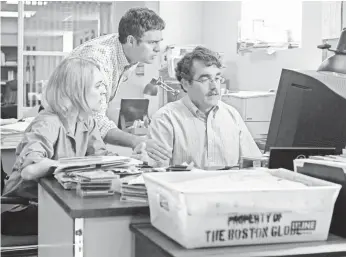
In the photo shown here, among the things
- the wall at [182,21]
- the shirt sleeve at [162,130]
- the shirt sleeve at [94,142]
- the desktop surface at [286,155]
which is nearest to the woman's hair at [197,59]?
the shirt sleeve at [162,130]

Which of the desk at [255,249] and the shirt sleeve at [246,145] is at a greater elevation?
the shirt sleeve at [246,145]

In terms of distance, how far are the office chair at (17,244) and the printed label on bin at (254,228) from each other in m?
1.26

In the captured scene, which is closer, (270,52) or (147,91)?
(270,52)

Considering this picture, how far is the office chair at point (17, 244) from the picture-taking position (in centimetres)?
230

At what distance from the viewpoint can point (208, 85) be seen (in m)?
2.65

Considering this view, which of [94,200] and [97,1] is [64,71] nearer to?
[94,200]

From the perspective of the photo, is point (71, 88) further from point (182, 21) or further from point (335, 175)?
→ point (182, 21)

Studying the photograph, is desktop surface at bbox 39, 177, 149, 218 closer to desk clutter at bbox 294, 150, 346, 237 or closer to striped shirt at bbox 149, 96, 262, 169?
desk clutter at bbox 294, 150, 346, 237

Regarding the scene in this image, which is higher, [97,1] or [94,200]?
[97,1]

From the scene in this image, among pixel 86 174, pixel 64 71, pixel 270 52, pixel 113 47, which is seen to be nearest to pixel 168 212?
pixel 86 174

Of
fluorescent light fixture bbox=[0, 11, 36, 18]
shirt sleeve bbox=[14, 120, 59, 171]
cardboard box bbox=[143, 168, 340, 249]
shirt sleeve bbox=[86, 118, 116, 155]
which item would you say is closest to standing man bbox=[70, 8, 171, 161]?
shirt sleeve bbox=[86, 118, 116, 155]

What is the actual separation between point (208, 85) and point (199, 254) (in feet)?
4.97

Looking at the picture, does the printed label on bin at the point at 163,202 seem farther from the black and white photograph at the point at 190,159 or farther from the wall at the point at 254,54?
the wall at the point at 254,54

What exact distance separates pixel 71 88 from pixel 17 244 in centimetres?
68
